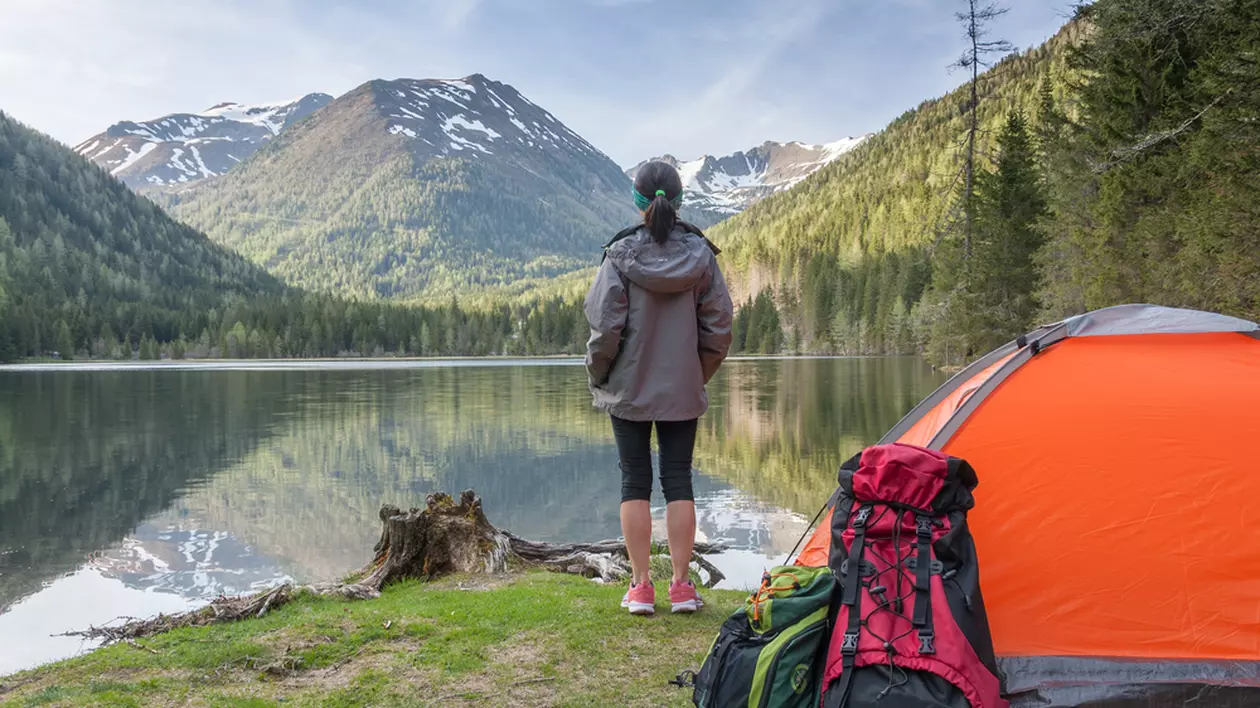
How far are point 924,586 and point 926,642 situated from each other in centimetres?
22

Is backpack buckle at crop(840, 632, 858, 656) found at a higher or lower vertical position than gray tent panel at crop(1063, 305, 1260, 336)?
lower

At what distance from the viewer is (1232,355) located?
189 inches

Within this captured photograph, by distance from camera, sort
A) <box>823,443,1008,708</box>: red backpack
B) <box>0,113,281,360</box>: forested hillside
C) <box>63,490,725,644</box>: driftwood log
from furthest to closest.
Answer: <box>0,113,281,360</box>: forested hillside, <box>63,490,725,644</box>: driftwood log, <box>823,443,1008,708</box>: red backpack

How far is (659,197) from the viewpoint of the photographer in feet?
16.4

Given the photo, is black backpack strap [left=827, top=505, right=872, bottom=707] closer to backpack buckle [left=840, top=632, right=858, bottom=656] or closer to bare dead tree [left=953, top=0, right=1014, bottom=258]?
backpack buckle [left=840, top=632, right=858, bottom=656]

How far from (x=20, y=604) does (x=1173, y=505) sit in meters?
11.0

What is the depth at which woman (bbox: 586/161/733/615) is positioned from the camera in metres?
5.00

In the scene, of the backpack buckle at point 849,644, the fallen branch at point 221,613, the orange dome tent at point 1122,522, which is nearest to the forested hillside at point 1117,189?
the orange dome tent at point 1122,522

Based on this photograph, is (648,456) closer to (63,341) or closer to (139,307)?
(63,341)

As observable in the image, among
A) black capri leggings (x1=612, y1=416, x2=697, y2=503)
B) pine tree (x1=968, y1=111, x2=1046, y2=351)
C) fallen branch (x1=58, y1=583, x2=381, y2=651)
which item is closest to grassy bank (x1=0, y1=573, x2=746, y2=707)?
fallen branch (x1=58, y1=583, x2=381, y2=651)

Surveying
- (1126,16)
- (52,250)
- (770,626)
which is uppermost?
(52,250)

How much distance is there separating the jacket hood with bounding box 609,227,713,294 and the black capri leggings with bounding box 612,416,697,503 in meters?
0.92

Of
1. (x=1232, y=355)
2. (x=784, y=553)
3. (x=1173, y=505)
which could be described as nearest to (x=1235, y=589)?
(x=1173, y=505)

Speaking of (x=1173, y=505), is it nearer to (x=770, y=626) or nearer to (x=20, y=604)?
(x=770, y=626)
